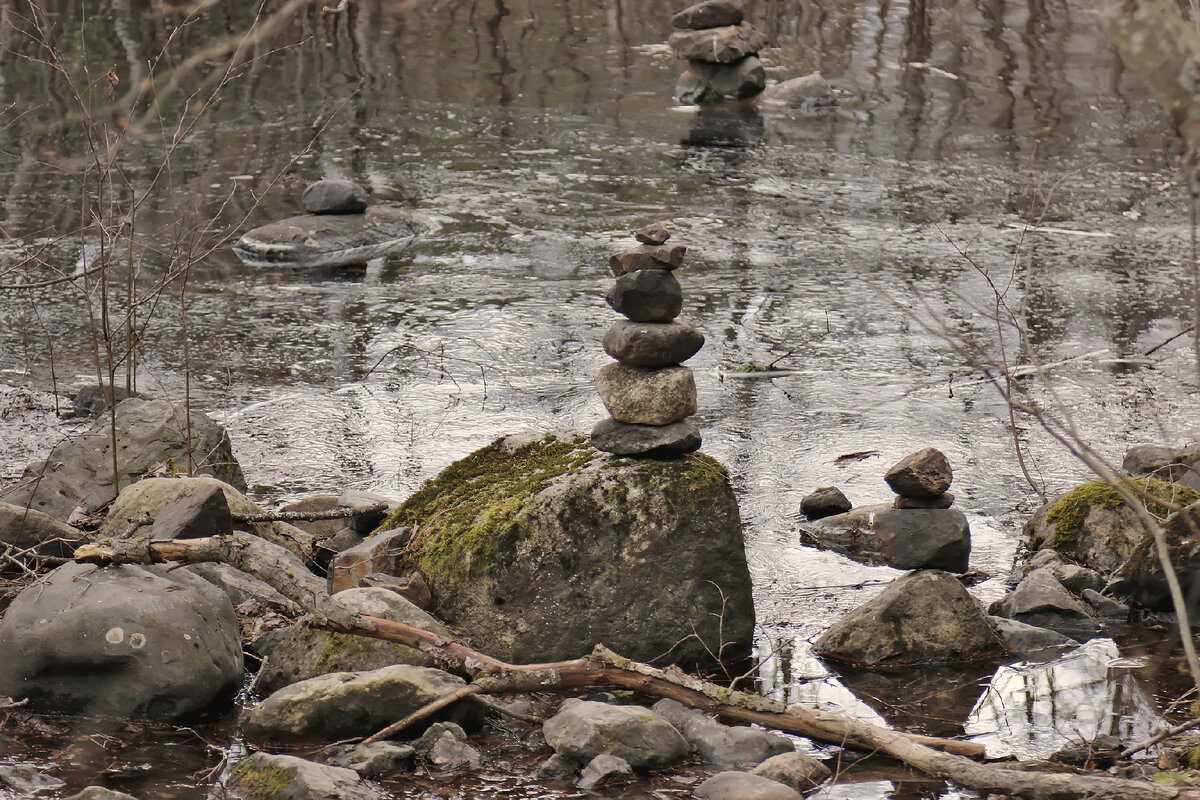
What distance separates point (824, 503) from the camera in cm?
751

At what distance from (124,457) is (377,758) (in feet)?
11.4

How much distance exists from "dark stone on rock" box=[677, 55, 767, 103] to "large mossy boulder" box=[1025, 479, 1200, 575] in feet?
42.7

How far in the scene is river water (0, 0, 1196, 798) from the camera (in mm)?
8016

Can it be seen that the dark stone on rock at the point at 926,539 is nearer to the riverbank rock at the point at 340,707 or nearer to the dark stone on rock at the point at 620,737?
the dark stone on rock at the point at 620,737

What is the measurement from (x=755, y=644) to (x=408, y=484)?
272 centimetres

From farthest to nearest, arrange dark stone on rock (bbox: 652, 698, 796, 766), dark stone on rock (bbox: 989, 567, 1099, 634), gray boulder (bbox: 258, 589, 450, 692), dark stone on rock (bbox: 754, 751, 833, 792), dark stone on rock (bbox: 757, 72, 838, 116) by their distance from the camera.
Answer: dark stone on rock (bbox: 757, 72, 838, 116) → dark stone on rock (bbox: 989, 567, 1099, 634) → gray boulder (bbox: 258, 589, 450, 692) → dark stone on rock (bbox: 652, 698, 796, 766) → dark stone on rock (bbox: 754, 751, 833, 792)

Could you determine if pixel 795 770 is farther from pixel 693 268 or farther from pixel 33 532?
pixel 693 268

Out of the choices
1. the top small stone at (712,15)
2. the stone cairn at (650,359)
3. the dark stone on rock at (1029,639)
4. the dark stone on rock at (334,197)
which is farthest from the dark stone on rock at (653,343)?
the top small stone at (712,15)

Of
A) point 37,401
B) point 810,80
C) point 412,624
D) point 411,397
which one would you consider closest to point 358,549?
point 412,624

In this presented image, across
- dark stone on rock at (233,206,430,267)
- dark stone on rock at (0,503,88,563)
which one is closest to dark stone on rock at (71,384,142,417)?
dark stone on rock at (0,503,88,563)

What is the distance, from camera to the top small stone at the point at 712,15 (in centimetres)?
1945

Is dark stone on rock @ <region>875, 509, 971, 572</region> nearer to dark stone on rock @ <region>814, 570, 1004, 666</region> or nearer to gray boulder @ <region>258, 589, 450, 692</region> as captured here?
dark stone on rock @ <region>814, 570, 1004, 666</region>

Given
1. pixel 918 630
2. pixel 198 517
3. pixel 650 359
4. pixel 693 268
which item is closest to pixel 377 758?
pixel 198 517

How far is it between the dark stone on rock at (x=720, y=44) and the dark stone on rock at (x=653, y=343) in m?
13.9
